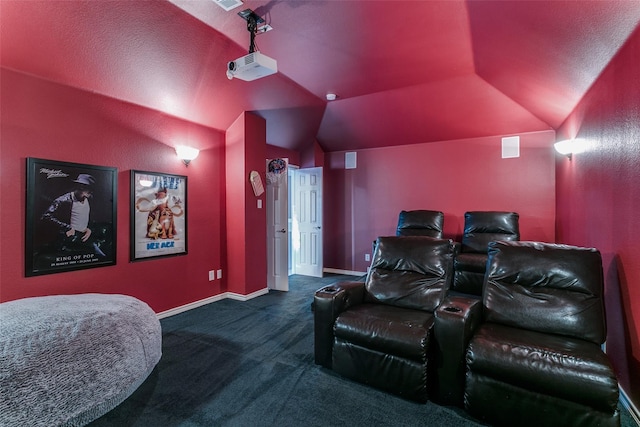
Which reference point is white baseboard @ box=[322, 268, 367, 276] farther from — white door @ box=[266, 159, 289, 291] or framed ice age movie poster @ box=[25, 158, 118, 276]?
framed ice age movie poster @ box=[25, 158, 118, 276]

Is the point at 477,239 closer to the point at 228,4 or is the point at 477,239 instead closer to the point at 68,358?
the point at 228,4

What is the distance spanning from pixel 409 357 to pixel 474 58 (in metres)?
3.02

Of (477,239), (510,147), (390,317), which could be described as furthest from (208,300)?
(510,147)

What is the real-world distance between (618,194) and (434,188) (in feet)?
10.2

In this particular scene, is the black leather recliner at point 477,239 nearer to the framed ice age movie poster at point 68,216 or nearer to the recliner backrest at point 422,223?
the recliner backrest at point 422,223

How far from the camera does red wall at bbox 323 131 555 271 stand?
452cm

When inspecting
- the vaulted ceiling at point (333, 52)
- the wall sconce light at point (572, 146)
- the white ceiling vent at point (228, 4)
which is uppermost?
the white ceiling vent at point (228, 4)

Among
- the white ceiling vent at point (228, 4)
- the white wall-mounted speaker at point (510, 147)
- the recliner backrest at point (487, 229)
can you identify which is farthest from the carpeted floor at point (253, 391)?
the white wall-mounted speaker at point (510, 147)

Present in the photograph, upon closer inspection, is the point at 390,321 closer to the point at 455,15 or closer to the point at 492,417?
the point at 492,417

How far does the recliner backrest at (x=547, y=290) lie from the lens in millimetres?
1923

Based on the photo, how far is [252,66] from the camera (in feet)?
8.00

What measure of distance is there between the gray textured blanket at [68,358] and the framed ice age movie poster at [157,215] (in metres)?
1.20

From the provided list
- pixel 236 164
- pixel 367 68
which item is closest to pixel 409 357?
pixel 367 68

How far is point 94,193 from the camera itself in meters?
2.95
